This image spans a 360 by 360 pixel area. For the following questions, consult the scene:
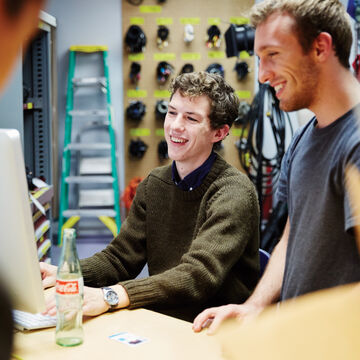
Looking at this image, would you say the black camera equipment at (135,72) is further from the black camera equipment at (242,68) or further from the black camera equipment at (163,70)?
the black camera equipment at (242,68)

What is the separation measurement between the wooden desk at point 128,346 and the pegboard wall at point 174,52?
3608 mm

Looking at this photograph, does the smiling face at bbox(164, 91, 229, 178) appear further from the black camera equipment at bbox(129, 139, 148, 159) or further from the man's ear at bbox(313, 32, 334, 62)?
the black camera equipment at bbox(129, 139, 148, 159)

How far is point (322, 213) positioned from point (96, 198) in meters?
3.83

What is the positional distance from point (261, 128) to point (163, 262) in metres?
2.68

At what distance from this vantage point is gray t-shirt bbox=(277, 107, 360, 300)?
3.29 feet

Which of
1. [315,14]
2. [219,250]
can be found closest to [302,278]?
[219,250]

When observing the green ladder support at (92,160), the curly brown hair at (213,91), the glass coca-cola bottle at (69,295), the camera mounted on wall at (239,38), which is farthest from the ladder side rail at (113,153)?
the glass coca-cola bottle at (69,295)

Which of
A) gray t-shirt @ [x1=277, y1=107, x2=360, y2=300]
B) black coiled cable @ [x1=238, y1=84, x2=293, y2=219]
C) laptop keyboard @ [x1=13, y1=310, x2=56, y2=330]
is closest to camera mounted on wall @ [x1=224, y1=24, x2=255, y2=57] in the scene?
black coiled cable @ [x1=238, y1=84, x2=293, y2=219]

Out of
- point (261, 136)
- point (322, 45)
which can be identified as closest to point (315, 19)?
point (322, 45)

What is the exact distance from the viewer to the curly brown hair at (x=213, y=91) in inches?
66.6

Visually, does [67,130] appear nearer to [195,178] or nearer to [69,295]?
[195,178]

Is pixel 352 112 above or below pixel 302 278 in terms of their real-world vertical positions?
above

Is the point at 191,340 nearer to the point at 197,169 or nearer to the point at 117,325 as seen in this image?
the point at 117,325

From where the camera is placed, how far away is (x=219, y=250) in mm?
1421
